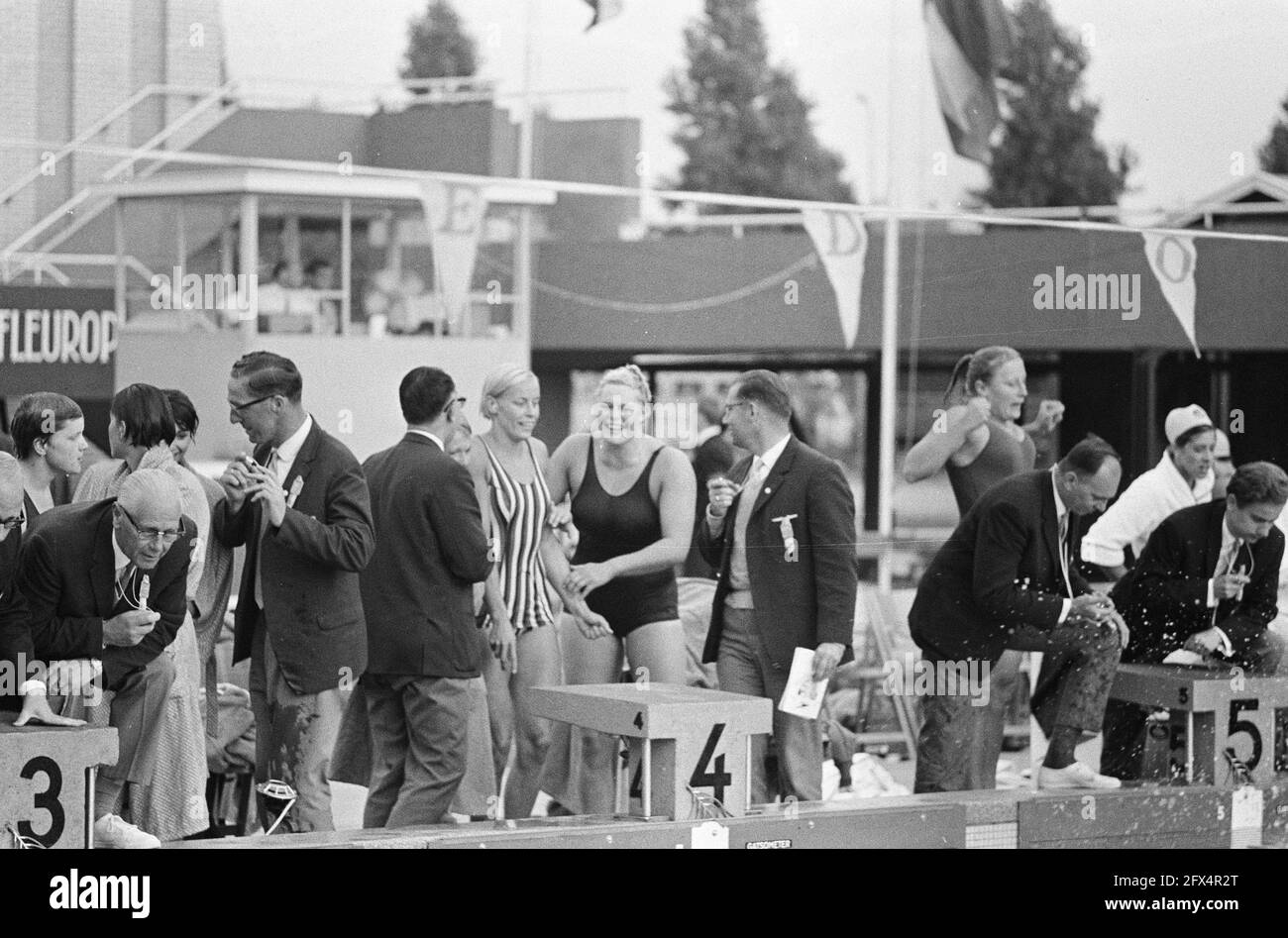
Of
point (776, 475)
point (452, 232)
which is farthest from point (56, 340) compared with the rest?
point (776, 475)

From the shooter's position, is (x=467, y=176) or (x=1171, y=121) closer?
(x=467, y=176)

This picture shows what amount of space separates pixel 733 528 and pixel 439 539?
2.96 ft

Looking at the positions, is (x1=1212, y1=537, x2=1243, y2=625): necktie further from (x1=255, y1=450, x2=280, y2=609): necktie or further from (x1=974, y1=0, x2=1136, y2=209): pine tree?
(x1=255, y1=450, x2=280, y2=609): necktie

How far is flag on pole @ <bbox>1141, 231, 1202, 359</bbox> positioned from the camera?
607 cm

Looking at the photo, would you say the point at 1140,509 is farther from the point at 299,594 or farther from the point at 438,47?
the point at 299,594

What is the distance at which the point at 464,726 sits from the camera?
4887mm

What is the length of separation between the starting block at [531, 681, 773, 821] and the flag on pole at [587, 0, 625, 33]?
2102 mm

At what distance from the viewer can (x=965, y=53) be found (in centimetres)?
619

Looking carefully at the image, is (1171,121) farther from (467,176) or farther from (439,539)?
(439,539)

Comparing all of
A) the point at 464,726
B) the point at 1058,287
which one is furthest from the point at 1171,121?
the point at 464,726

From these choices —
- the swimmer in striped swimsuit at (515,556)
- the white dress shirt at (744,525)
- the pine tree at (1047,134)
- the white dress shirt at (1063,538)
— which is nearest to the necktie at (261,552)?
the swimmer in striped swimsuit at (515,556)

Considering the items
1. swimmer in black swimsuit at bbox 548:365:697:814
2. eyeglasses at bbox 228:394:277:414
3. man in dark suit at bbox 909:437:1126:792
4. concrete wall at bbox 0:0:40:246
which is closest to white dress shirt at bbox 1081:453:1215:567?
man in dark suit at bbox 909:437:1126:792

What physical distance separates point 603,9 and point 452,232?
2.91 ft

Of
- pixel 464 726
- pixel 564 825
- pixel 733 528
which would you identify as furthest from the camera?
pixel 733 528
